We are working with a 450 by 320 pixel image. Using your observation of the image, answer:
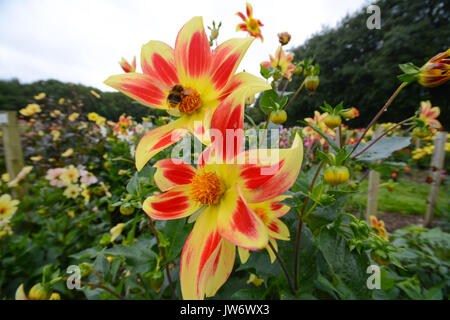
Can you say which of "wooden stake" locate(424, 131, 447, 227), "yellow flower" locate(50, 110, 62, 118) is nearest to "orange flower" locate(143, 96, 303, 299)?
"yellow flower" locate(50, 110, 62, 118)

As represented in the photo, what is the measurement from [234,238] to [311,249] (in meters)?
0.25

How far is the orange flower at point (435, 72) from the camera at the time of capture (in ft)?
1.09

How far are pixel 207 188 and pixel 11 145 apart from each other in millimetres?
2514

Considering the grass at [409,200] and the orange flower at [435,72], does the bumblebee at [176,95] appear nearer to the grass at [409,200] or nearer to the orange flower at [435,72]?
the orange flower at [435,72]

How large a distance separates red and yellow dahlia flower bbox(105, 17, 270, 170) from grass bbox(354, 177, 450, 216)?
2554 millimetres

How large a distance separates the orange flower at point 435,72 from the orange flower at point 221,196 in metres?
0.28

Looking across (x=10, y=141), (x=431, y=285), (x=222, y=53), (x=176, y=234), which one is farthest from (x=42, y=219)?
(x=431, y=285)

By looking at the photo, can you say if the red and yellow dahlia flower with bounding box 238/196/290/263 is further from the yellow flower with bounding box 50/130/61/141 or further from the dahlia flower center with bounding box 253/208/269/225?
the yellow flower with bounding box 50/130/61/141

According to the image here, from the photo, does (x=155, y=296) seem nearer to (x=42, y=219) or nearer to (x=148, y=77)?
(x=148, y=77)

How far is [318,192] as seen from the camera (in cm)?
35

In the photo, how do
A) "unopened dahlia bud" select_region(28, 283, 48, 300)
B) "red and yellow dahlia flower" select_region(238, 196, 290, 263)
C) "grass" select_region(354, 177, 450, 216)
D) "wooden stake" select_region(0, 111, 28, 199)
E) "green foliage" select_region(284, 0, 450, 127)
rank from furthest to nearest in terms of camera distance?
1. "grass" select_region(354, 177, 450, 216)
2. "wooden stake" select_region(0, 111, 28, 199)
3. "green foliage" select_region(284, 0, 450, 127)
4. "unopened dahlia bud" select_region(28, 283, 48, 300)
5. "red and yellow dahlia flower" select_region(238, 196, 290, 263)

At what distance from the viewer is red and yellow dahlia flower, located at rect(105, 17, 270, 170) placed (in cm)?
29

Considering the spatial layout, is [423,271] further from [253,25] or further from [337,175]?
[253,25]

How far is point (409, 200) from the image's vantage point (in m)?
2.93
